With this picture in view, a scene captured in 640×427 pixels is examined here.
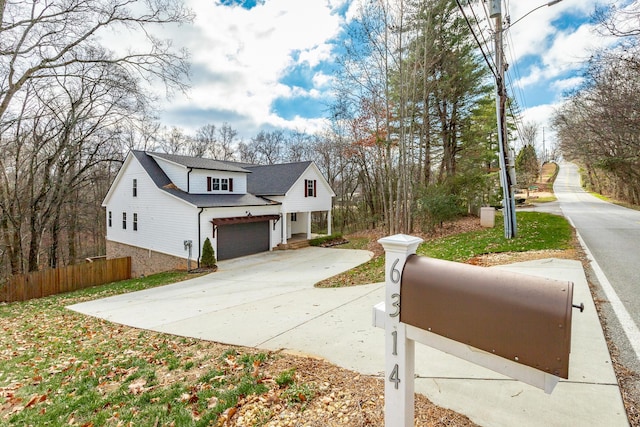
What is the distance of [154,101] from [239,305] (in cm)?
936

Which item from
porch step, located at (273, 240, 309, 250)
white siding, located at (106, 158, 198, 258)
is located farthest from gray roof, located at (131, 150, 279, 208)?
porch step, located at (273, 240, 309, 250)

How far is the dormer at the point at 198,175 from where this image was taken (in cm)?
1623

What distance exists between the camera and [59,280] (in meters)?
12.8


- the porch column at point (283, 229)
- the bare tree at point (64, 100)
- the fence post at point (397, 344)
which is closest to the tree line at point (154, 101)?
the bare tree at point (64, 100)

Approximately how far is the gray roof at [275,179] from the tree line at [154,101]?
449 cm

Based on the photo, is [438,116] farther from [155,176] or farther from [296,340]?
[296,340]

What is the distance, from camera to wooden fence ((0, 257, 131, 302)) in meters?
11.6

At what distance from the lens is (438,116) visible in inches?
717

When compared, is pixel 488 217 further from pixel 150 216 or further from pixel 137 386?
pixel 150 216

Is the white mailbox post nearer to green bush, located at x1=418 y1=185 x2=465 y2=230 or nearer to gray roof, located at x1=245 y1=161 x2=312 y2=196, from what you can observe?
green bush, located at x1=418 y1=185 x2=465 y2=230

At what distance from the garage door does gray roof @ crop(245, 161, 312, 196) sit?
8.09 feet

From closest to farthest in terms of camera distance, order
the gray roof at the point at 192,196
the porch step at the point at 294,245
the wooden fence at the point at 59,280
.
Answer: the wooden fence at the point at 59,280
the gray roof at the point at 192,196
the porch step at the point at 294,245

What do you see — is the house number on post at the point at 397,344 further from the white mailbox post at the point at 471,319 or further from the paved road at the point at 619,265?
the paved road at the point at 619,265

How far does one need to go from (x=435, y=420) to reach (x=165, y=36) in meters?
12.5
